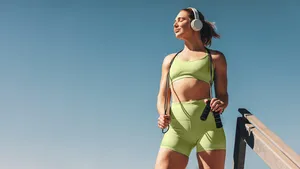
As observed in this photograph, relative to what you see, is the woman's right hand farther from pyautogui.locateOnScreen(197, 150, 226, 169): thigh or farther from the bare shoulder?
the bare shoulder

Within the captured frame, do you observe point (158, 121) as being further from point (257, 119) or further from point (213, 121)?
point (257, 119)

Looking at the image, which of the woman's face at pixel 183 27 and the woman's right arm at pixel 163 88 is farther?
the woman's face at pixel 183 27

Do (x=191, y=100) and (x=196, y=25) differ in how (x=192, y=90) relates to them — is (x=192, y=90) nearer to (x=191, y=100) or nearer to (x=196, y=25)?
(x=191, y=100)

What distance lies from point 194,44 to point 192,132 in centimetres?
106

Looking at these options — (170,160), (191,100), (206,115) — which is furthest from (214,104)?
(170,160)

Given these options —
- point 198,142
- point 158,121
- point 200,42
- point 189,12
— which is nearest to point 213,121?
point 198,142

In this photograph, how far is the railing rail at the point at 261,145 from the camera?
254 centimetres

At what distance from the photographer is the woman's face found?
3.93 meters

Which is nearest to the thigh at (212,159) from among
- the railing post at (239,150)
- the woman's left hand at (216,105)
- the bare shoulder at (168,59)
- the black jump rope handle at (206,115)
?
the railing post at (239,150)

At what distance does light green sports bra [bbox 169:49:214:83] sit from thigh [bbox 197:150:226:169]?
2.45 feet

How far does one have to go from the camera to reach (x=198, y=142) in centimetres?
353

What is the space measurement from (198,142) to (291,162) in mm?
1155

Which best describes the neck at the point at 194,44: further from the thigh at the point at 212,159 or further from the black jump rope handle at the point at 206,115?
the thigh at the point at 212,159

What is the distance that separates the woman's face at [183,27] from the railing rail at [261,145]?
1046 mm
